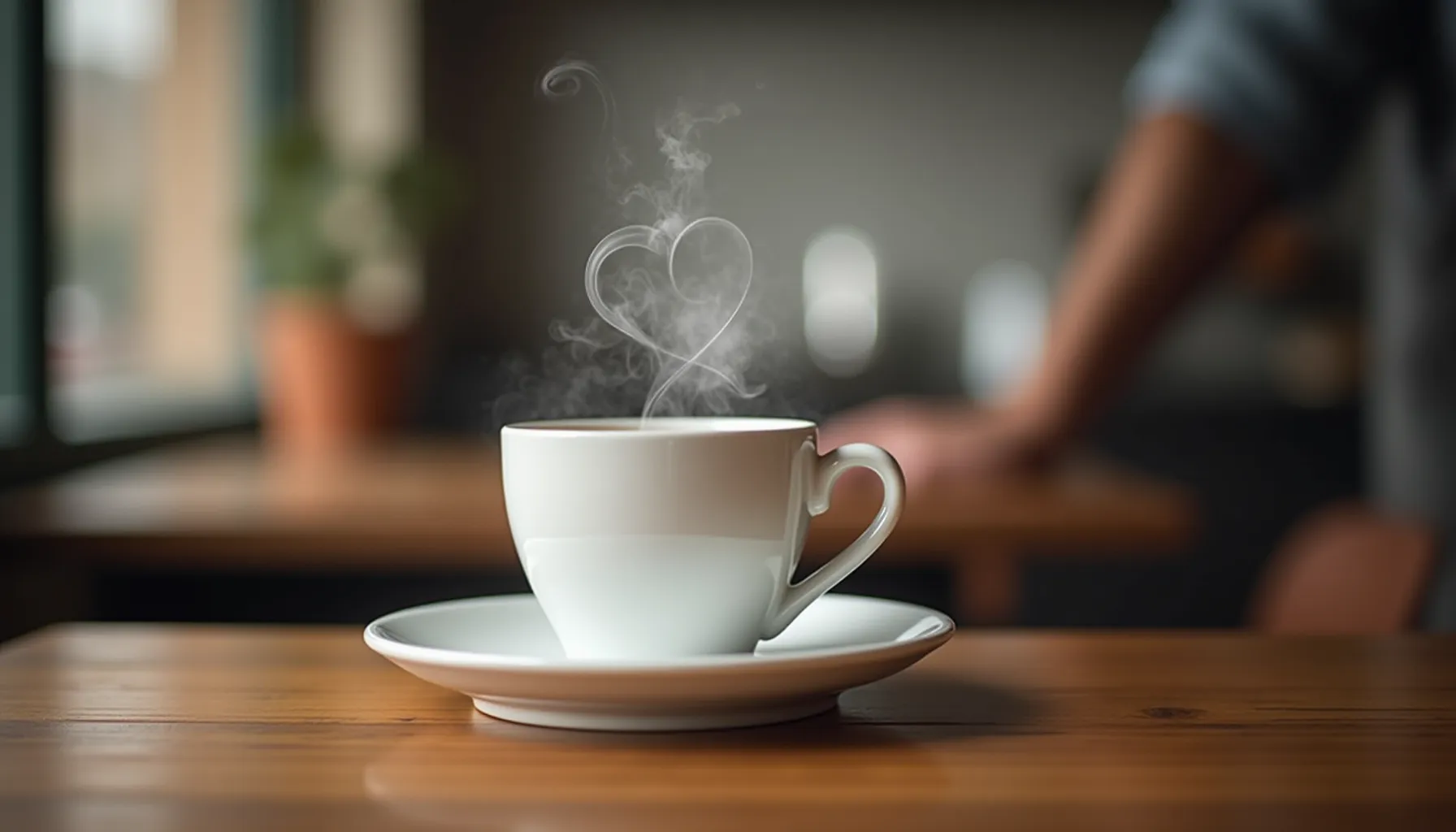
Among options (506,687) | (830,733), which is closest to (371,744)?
(506,687)

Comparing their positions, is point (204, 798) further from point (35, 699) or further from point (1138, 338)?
point (1138, 338)

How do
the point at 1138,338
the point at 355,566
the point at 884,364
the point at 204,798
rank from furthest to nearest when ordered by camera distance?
1. the point at 884,364
2. the point at 1138,338
3. the point at 355,566
4. the point at 204,798

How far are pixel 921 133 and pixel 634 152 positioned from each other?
0.90m

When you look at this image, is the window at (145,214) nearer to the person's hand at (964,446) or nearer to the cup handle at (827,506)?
the person's hand at (964,446)

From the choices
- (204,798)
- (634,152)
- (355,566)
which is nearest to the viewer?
(204,798)

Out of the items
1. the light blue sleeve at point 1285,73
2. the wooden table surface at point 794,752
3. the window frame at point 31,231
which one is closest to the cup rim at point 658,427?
the wooden table surface at point 794,752

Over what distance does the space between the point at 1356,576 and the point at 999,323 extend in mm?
3144

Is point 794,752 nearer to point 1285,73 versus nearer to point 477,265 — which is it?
point 1285,73

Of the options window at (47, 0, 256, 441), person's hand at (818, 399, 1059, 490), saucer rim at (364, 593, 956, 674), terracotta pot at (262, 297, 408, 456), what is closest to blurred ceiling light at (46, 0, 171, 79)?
window at (47, 0, 256, 441)

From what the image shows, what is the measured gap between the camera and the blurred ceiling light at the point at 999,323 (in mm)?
4086

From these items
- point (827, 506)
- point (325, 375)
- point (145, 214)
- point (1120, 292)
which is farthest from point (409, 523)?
point (145, 214)

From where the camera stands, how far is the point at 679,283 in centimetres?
415

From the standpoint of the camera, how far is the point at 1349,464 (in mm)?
3529

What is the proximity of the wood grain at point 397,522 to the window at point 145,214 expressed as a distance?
43 centimetres
